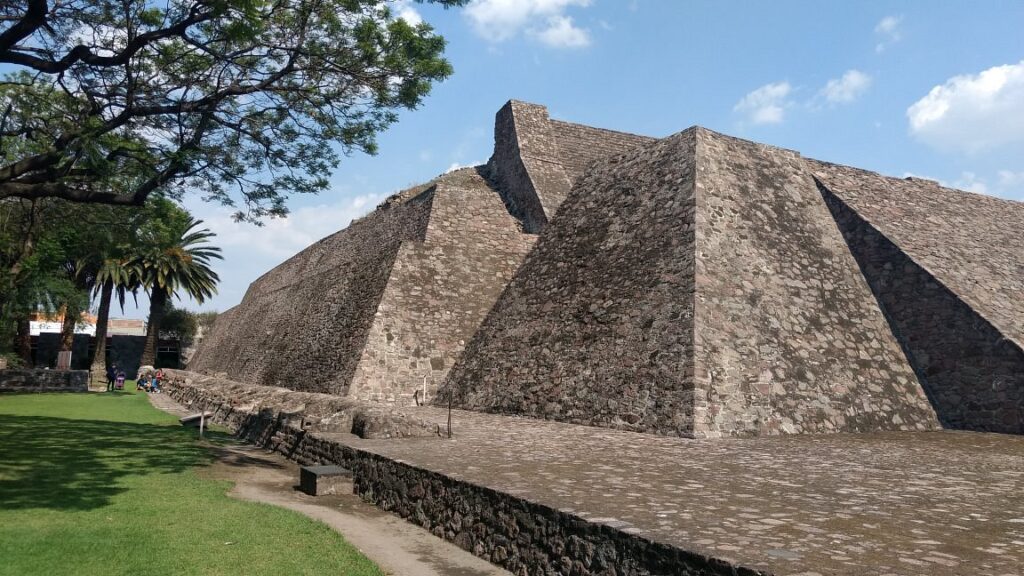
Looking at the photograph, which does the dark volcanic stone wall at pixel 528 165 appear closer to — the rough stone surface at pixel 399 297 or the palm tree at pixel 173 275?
the rough stone surface at pixel 399 297

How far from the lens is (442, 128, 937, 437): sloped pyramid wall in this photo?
9.06 metres

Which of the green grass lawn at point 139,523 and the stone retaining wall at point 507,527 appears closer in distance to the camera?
the stone retaining wall at point 507,527

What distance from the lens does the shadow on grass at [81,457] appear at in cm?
618

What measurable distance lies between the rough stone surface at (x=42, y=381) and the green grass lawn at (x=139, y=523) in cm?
1722

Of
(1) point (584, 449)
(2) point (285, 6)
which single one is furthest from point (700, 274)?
(2) point (285, 6)

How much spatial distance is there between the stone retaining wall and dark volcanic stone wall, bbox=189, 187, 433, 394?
7446mm

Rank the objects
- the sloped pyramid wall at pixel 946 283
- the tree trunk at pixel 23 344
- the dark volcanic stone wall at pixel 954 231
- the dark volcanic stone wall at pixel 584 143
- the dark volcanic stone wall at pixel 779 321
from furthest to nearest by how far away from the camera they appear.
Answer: the tree trunk at pixel 23 344
the dark volcanic stone wall at pixel 584 143
the dark volcanic stone wall at pixel 954 231
the sloped pyramid wall at pixel 946 283
the dark volcanic stone wall at pixel 779 321

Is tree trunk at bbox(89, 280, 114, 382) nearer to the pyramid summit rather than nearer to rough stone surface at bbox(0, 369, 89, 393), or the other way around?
rough stone surface at bbox(0, 369, 89, 393)

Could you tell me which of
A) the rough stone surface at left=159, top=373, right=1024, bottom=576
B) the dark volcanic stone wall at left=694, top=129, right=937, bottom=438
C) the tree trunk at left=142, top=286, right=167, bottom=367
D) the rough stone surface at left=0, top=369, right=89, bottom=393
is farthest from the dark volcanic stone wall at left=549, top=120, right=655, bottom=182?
the tree trunk at left=142, top=286, right=167, bottom=367

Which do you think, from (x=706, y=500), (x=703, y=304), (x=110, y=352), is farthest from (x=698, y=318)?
(x=110, y=352)

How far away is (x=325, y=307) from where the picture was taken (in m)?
18.6

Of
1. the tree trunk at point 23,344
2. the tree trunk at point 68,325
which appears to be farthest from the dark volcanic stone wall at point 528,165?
the tree trunk at point 23,344

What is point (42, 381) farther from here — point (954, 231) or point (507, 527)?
point (954, 231)

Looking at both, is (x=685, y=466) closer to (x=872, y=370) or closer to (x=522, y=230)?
(x=872, y=370)
